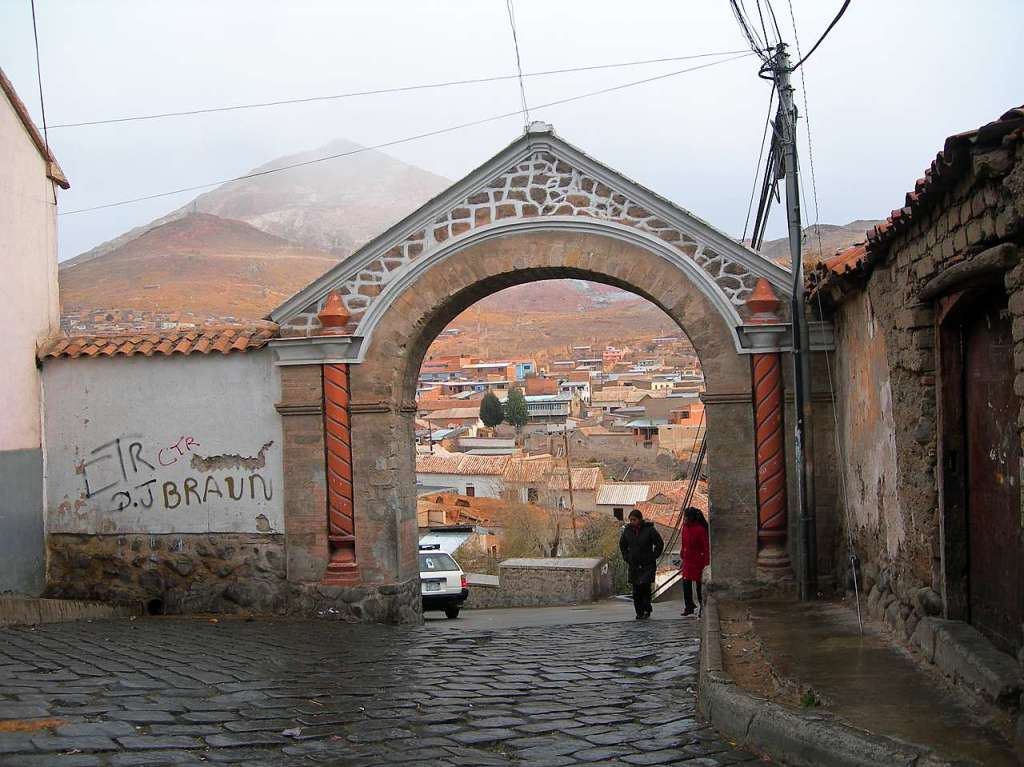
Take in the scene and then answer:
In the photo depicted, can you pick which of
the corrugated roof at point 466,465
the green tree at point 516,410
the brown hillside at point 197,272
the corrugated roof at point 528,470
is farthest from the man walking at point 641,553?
the green tree at point 516,410

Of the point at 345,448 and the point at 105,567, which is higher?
the point at 345,448

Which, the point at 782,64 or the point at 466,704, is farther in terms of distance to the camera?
the point at 782,64

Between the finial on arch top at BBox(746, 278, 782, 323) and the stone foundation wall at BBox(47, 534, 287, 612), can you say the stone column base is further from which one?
the finial on arch top at BBox(746, 278, 782, 323)

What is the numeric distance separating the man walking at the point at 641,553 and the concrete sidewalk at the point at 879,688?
3.42 meters

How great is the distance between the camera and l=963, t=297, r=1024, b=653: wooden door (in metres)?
5.77

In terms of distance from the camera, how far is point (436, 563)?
1866cm

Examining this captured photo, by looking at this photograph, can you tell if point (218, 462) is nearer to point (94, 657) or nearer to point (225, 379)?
point (225, 379)

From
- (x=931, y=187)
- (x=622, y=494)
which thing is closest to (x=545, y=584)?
A: (x=931, y=187)

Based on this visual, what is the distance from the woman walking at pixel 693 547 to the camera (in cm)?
1198

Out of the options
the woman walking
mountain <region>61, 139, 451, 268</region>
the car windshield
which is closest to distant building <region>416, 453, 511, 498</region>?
the car windshield

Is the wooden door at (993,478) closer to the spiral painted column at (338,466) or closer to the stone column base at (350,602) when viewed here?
the stone column base at (350,602)

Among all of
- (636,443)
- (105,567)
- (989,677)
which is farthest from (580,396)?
(989,677)

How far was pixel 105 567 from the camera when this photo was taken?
11.8 metres

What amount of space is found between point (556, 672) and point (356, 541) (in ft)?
12.1
